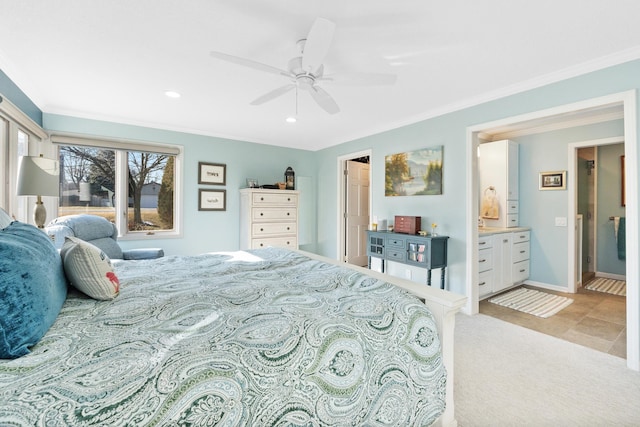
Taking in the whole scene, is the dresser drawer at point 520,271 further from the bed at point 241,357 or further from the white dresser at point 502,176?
the bed at point 241,357

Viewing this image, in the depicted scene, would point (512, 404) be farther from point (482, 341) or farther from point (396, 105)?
point (396, 105)

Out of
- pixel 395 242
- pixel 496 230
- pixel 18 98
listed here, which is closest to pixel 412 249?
pixel 395 242

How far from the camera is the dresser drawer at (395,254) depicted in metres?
3.59

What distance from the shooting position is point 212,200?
14.9ft

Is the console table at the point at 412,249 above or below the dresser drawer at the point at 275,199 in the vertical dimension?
below

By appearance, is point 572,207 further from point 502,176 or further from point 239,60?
point 239,60

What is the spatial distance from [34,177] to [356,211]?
438 cm

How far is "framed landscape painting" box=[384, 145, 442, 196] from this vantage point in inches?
140

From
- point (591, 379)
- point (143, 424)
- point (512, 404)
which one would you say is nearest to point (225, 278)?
point (143, 424)

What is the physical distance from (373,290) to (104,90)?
330 cm

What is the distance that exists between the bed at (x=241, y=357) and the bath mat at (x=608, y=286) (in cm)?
432

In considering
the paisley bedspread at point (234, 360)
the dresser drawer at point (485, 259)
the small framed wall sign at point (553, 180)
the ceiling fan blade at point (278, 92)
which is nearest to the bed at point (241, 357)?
the paisley bedspread at point (234, 360)

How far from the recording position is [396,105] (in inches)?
132

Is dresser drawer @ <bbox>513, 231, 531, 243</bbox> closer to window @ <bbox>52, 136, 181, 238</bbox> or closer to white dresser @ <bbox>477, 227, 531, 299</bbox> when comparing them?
white dresser @ <bbox>477, 227, 531, 299</bbox>
